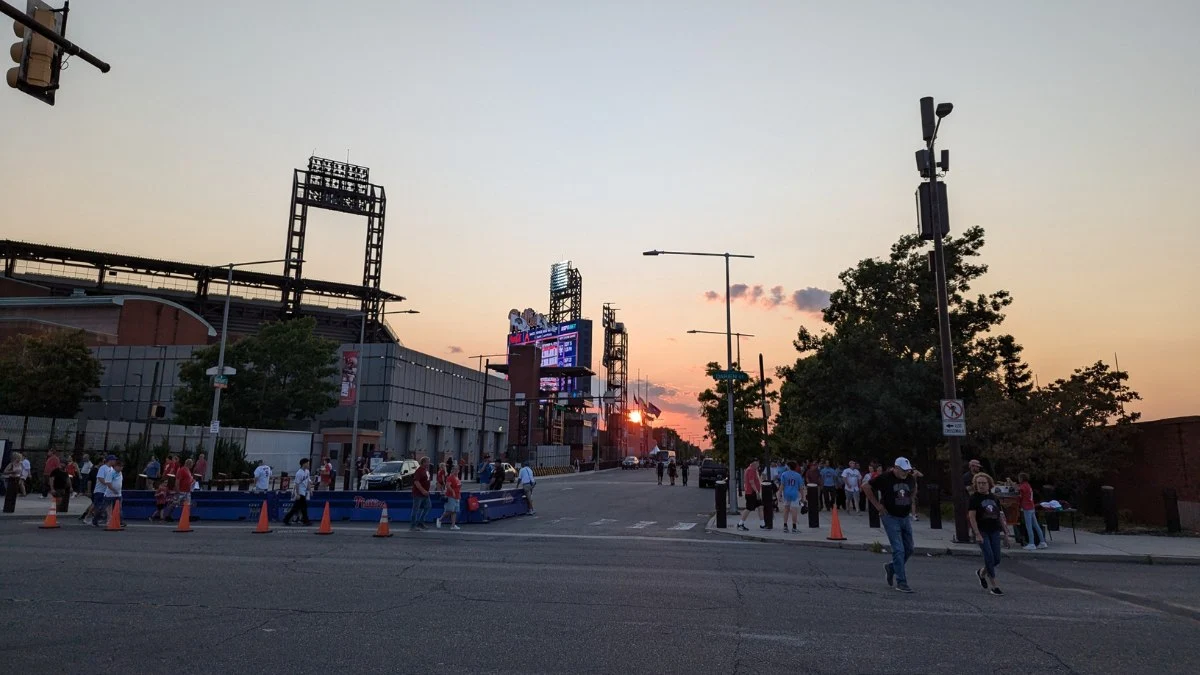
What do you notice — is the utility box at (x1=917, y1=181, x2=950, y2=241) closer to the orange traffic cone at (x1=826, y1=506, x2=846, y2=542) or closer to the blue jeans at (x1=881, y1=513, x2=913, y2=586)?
the orange traffic cone at (x1=826, y1=506, x2=846, y2=542)

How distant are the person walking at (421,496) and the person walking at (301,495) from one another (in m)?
2.98

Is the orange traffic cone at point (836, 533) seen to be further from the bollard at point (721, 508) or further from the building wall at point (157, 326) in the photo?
the building wall at point (157, 326)

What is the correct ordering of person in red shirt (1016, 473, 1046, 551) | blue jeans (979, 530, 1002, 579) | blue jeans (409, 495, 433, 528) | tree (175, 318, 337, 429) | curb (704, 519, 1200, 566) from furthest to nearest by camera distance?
tree (175, 318, 337, 429), blue jeans (409, 495, 433, 528), person in red shirt (1016, 473, 1046, 551), curb (704, 519, 1200, 566), blue jeans (979, 530, 1002, 579)

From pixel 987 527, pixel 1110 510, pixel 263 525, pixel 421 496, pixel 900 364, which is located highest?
pixel 900 364

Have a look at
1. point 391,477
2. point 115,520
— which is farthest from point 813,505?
point 391,477

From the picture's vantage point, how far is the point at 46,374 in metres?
53.6

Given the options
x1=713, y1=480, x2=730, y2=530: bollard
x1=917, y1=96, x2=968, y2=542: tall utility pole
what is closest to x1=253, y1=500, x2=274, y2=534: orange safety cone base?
x1=713, y1=480, x2=730, y2=530: bollard

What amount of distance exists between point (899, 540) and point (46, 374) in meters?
62.6

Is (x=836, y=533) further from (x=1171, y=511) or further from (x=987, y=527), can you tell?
(x=1171, y=511)

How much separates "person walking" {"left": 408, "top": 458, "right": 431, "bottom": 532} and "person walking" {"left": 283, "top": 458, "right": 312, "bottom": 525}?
2.98 meters

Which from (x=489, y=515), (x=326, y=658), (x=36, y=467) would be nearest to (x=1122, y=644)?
(x=326, y=658)

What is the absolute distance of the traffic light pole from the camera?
26.4 ft

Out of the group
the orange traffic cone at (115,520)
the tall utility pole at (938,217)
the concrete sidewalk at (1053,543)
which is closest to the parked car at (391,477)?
the orange traffic cone at (115,520)

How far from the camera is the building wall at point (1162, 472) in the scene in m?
18.4
